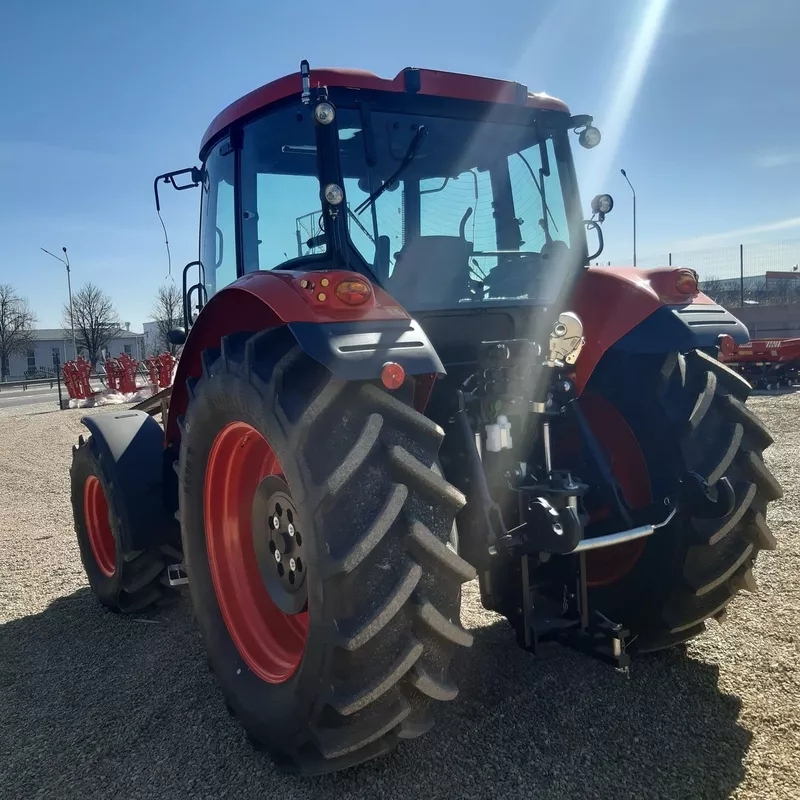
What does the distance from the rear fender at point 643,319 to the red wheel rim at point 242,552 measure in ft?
4.51

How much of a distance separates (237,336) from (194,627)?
1.86 meters

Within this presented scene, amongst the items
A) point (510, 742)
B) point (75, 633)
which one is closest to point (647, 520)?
point (510, 742)

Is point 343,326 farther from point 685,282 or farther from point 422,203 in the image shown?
point 685,282

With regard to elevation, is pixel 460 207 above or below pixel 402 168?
below

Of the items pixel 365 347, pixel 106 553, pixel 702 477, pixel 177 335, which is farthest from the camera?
pixel 106 553

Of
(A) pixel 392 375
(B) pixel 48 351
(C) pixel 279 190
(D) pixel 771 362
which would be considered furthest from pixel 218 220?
(B) pixel 48 351

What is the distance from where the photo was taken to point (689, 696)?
8.93 feet

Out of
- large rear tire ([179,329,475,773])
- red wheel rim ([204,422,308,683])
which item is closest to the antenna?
large rear tire ([179,329,475,773])

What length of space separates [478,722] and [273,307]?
65.5 inches

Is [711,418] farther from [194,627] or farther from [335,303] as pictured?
[194,627]

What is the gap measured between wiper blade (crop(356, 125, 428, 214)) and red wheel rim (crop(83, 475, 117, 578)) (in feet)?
8.08

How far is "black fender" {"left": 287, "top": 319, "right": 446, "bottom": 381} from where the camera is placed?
1.99 meters

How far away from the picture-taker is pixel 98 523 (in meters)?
4.14

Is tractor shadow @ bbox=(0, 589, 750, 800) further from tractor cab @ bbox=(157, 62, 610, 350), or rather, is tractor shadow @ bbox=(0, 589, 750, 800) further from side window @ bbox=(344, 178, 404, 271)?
side window @ bbox=(344, 178, 404, 271)
